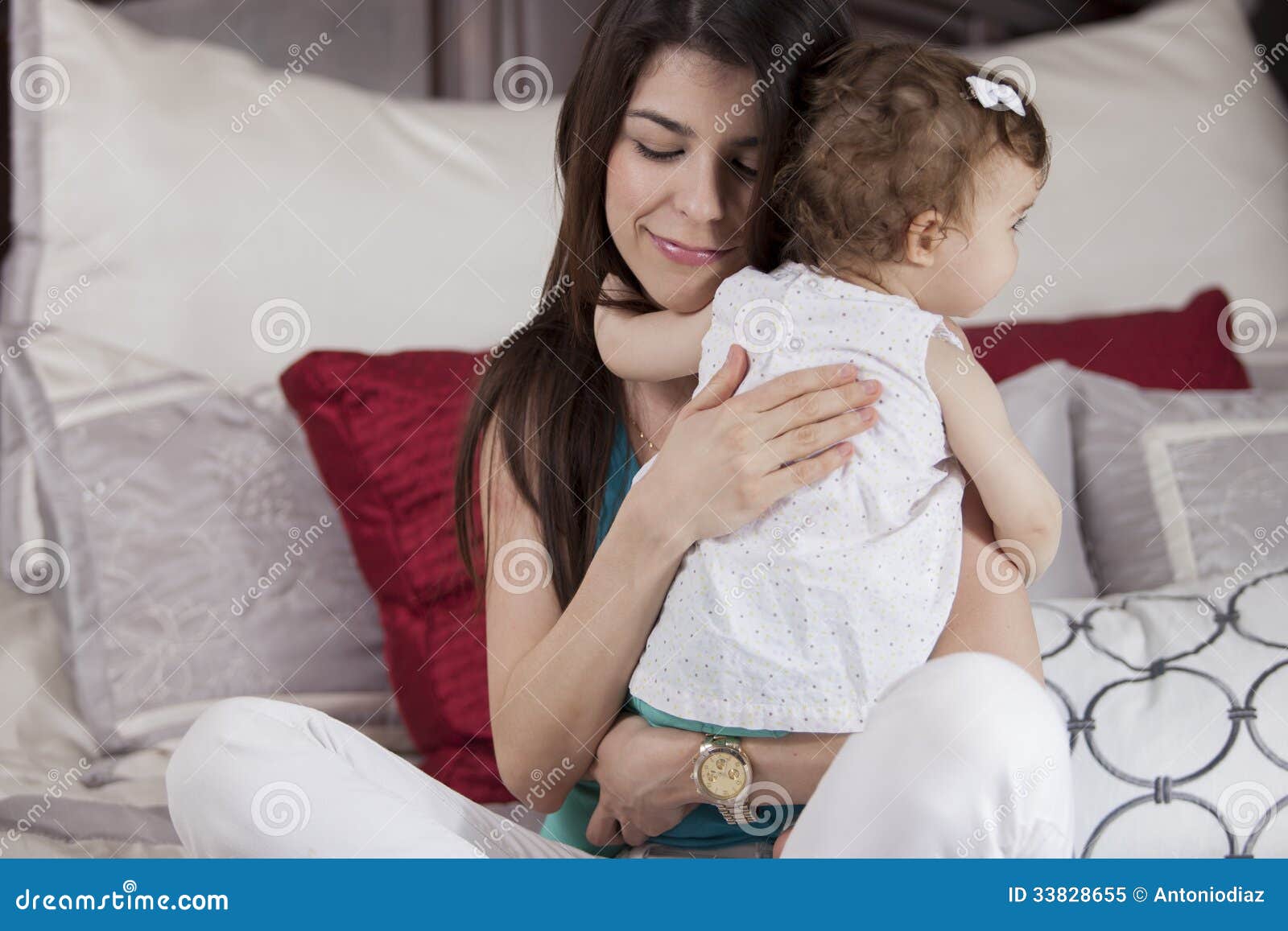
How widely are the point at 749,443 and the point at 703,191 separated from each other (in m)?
0.21

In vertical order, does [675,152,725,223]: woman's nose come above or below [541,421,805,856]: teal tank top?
above

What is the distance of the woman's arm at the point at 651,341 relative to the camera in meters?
0.95

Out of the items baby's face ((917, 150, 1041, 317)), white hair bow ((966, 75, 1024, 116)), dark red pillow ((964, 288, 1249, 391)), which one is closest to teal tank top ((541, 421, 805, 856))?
baby's face ((917, 150, 1041, 317))

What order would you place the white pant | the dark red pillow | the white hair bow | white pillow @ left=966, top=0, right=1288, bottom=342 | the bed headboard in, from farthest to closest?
1. the bed headboard
2. white pillow @ left=966, top=0, right=1288, bottom=342
3. the dark red pillow
4. the white hair bow
5. the white pant

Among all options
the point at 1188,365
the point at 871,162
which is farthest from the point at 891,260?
the point at 1188,365

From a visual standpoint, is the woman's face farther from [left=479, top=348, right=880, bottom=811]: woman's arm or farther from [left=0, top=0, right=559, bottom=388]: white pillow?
[left=0, top=0, right=559, bottom=388]: white pillow

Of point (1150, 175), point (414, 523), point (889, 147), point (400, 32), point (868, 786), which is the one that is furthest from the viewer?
point (400, 32)

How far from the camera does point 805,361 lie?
0.87 m

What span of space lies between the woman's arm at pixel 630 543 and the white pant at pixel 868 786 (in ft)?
0.52

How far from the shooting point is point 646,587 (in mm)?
917

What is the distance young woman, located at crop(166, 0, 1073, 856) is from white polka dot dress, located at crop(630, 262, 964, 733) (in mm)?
22

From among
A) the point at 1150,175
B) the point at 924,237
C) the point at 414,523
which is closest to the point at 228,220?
the point at 414,523

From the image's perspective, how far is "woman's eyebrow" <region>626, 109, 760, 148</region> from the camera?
0.93 m

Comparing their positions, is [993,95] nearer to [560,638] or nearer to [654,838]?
[560,638]
